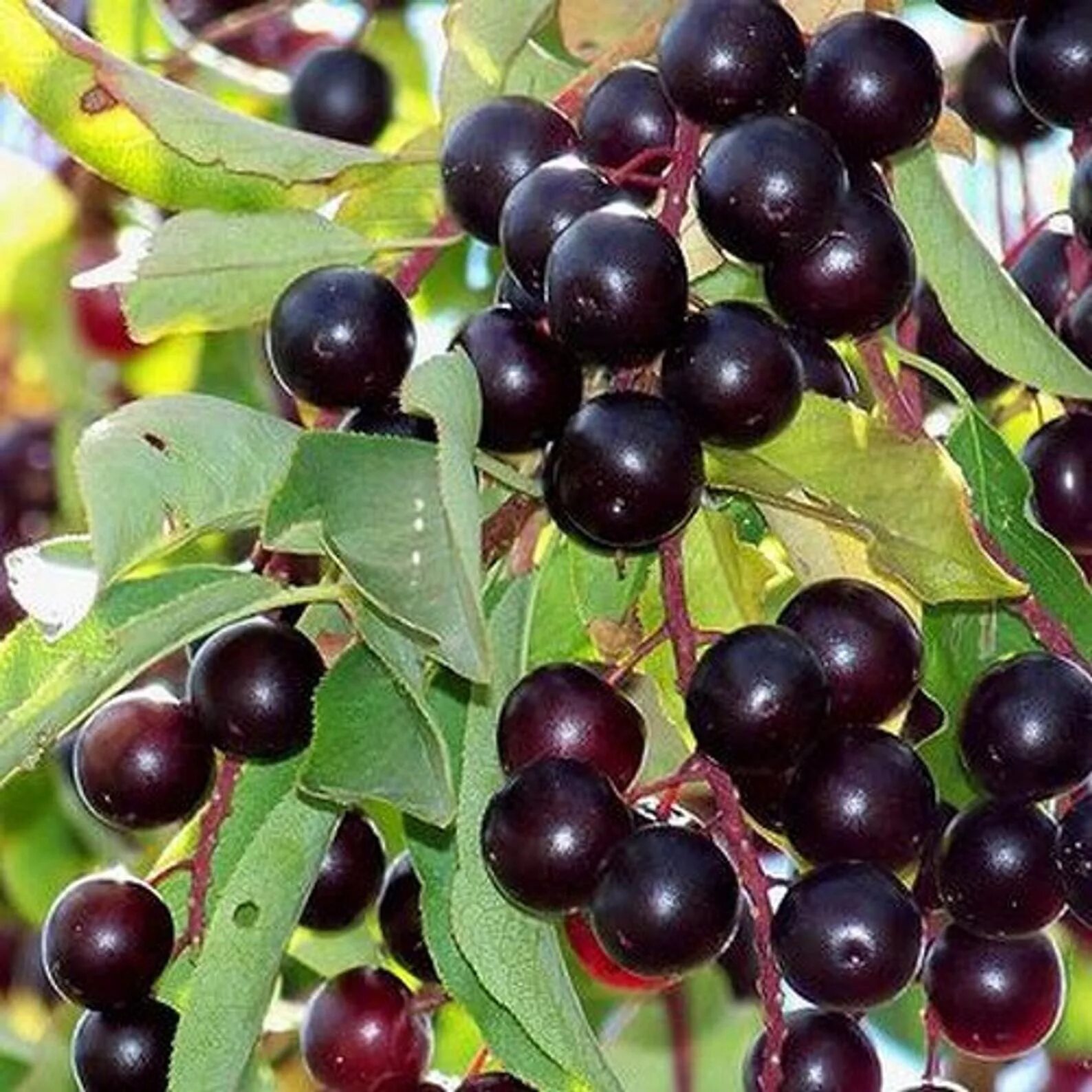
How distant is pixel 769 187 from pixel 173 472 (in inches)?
11.0

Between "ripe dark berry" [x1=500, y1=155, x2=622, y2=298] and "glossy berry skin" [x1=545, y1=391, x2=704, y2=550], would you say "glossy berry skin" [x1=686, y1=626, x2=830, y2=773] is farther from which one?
"ripe dark berry" [x1=500, y1=155, x2=622, y2=298]

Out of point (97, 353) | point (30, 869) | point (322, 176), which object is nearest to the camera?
point (322, 176)

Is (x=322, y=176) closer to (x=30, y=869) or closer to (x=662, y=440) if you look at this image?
(x=662, y=440)

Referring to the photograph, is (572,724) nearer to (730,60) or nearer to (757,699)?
(757,699)

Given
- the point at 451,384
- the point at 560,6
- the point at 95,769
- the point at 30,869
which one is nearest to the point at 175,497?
the point at 451,384

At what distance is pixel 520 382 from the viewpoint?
125 cm

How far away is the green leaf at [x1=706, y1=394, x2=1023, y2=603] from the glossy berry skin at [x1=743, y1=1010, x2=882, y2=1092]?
7.9 inches

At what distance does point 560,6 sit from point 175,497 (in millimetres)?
482

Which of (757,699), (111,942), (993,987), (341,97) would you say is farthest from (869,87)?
(341,97)

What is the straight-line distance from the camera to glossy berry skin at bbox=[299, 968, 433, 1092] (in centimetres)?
149

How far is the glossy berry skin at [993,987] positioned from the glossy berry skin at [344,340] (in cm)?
37

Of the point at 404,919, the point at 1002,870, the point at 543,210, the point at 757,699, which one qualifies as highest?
the point at 543,210

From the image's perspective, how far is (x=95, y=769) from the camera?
1.40 metres

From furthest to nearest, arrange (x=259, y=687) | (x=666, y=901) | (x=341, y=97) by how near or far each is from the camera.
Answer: (x=341, y=97)
(x=259, y=687)
(x=666, y=901)
